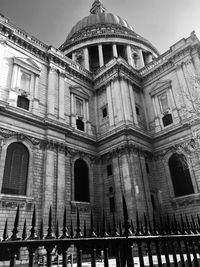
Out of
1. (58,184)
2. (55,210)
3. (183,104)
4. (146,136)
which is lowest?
(55,210)

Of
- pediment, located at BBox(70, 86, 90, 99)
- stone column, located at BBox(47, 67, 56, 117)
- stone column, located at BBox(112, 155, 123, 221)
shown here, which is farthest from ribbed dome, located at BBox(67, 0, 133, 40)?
stone column, located at BBox(112, 155, 123, 221)

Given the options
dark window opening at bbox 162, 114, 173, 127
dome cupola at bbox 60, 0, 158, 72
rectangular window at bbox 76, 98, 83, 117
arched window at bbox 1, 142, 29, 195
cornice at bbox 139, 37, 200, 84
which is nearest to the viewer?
arched window at bbox 1, 142, 29, 195

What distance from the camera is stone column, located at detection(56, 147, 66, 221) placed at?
1719 cm

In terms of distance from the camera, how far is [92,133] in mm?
24406

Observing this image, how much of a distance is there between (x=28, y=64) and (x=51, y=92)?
3361 millimetres

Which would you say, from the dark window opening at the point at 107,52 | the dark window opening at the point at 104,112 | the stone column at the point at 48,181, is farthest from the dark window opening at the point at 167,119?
the dark window opening at the point at 107,52

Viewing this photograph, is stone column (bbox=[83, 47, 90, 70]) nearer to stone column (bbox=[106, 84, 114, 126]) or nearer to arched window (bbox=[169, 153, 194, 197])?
stone column (bbox=[106, 84, 114, 126])

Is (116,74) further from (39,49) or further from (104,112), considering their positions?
(39,49)

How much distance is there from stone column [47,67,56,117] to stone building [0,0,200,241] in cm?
10

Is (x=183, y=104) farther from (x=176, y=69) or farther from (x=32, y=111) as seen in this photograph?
(x=32, y=111)

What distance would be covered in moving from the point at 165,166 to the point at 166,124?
14.8 feet

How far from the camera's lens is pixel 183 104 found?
22.1 meters

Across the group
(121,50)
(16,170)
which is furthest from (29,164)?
(121,50)

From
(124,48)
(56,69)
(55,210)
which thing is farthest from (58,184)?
(124,48)
